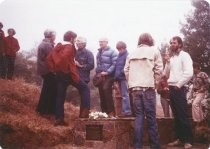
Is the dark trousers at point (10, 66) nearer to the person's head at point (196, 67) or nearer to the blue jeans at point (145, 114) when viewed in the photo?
the blue jeans at point (145, 114)

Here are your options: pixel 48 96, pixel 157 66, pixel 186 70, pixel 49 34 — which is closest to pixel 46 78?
pixel 48 96

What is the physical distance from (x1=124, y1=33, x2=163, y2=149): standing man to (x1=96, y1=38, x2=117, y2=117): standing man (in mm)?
1105

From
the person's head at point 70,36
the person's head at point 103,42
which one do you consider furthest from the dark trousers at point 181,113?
the person's head at point 70,36

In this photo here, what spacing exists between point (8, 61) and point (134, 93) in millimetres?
2774

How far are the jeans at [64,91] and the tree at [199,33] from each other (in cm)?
215

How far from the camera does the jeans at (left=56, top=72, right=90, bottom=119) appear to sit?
6.91 m

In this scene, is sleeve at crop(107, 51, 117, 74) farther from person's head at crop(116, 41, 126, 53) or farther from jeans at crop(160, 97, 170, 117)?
jeans at crop(160, 97, 170, 117)

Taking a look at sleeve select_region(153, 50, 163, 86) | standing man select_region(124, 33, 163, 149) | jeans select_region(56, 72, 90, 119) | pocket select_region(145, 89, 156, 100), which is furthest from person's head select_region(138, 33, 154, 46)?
jeans select_region(56, 72, 90, 119)

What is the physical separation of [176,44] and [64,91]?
91.6 inches

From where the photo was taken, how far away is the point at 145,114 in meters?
5.82

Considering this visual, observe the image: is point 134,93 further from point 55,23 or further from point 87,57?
point 55,23

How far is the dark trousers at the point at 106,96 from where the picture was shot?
7074mm

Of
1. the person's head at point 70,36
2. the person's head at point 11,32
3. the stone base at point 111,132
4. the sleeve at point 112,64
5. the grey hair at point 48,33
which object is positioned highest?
the person's head at point 11,32

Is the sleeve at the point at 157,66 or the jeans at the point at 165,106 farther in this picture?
the jeans at the point at 165,106
